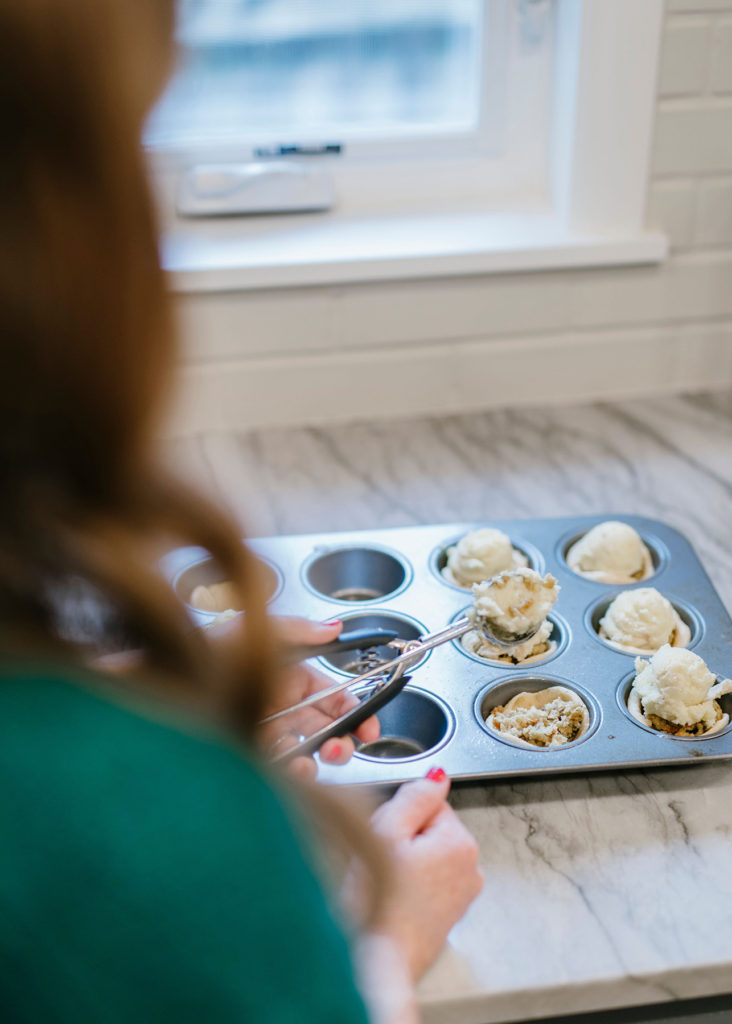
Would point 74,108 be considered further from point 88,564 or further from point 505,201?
point 505,201

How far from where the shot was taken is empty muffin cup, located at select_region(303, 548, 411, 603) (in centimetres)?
107

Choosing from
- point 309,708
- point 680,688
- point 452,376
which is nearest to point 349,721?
point 309,708

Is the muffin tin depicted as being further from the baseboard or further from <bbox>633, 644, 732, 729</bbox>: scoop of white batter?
the baseboard

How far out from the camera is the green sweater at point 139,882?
0.39 metres

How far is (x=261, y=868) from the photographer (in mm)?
413

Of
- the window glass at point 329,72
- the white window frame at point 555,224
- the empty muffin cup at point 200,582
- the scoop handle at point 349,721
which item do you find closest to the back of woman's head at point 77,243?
the scoop handle at point 349,721

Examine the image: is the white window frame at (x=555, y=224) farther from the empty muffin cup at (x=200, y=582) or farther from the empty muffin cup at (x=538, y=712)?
the empty muffin cup at (x=538, y=712)

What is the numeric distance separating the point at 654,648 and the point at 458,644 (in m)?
0.18

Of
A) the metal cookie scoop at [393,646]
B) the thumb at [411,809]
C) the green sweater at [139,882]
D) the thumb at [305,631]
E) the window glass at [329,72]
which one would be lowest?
the thumb at [411,809]

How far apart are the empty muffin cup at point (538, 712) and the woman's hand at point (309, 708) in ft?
0.38

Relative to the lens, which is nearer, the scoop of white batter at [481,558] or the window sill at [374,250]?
the scoop of white batter at [481,558]

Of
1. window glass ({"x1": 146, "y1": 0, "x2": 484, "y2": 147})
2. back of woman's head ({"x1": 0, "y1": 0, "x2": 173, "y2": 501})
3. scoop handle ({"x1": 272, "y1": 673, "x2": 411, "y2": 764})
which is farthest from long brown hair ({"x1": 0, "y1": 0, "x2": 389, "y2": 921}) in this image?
window glass ({"x1": 146, "y1": 0, "x2": 484, "y2": 147})

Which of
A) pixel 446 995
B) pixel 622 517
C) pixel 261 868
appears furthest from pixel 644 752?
pixel 261 868

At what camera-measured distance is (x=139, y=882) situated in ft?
1.29
